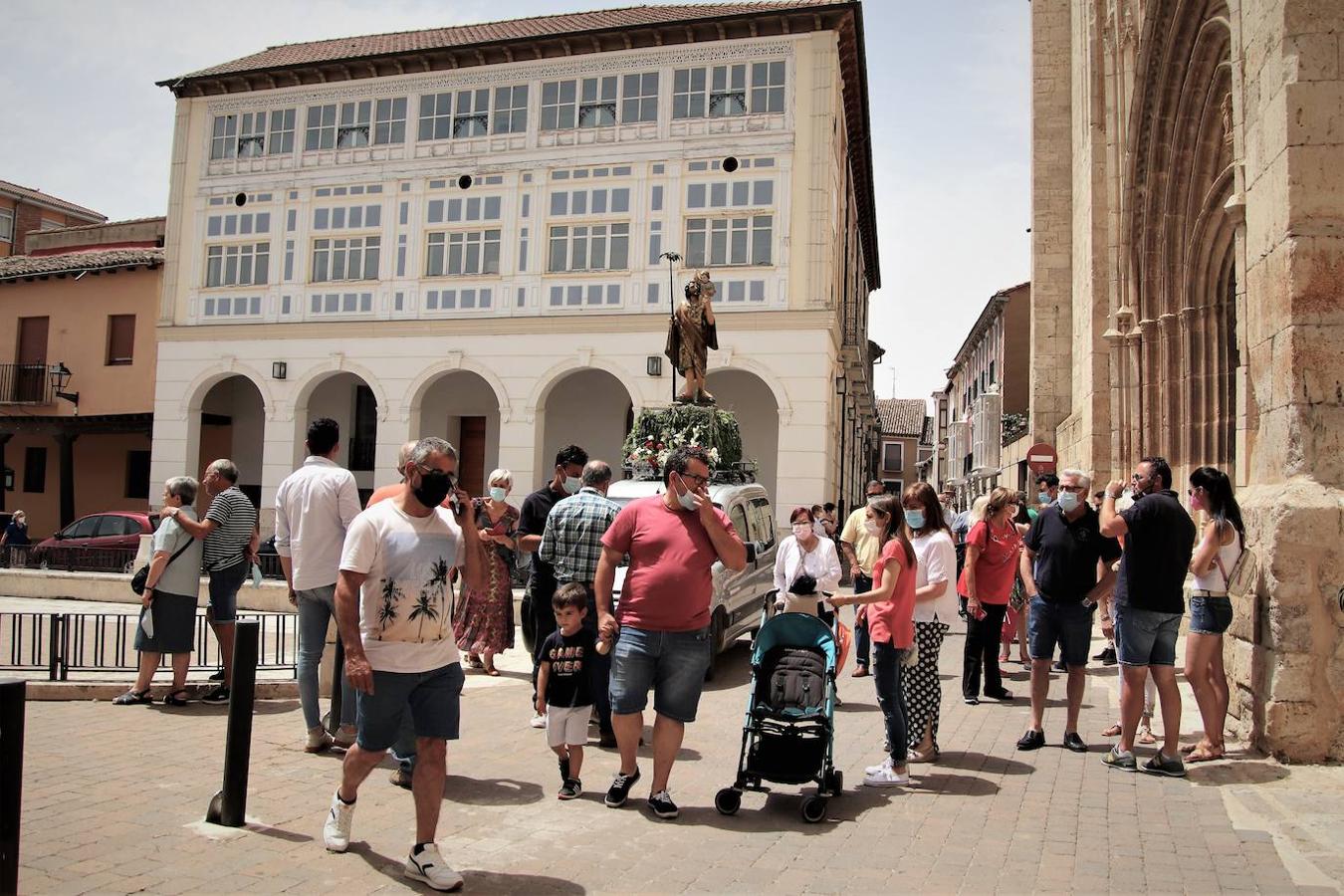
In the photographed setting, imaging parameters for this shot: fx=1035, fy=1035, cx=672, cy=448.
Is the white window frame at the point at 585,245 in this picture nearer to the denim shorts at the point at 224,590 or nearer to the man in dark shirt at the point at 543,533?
the man in dark shirt at the point at 543,533

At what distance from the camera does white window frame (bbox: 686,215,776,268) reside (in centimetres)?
2425

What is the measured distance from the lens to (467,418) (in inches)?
1148

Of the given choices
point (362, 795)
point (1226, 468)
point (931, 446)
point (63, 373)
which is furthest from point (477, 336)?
point (931, 446)

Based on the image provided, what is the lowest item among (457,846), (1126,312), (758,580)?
(457,846)

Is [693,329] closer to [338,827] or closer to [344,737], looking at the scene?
[344,737]

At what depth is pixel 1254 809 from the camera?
554cm

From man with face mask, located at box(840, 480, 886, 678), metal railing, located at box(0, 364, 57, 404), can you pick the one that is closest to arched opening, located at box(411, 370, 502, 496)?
metal railing, located at box(0, 364, 57, 404)

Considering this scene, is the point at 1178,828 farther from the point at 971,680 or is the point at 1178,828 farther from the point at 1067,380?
the point at 1067,380

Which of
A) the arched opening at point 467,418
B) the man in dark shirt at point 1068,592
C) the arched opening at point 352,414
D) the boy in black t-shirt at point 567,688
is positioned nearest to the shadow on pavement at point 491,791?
the boy in black t-shirt at point 567,688

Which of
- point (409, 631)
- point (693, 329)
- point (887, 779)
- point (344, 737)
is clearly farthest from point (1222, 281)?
point (409, 631)

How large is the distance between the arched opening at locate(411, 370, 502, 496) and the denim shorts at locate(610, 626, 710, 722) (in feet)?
76.4

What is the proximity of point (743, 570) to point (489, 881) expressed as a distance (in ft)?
21.0

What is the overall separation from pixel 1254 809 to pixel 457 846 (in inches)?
164

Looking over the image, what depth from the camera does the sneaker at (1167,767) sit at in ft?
20.6
